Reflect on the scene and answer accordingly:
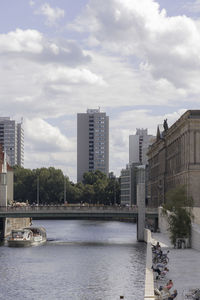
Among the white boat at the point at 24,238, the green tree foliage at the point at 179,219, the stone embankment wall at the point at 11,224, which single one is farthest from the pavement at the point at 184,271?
the stone embankment wall at the point at 11,224

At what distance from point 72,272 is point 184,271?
19.4 m

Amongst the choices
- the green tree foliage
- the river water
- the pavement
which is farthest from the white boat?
the pavement

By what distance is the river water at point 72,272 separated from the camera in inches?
2756

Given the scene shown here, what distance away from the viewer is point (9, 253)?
367 ft

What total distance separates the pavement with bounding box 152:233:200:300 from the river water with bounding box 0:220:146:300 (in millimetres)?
3500

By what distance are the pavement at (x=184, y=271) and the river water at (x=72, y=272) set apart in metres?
3.50

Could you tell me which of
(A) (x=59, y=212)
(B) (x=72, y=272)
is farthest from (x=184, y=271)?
(A) (x=59, y=212)

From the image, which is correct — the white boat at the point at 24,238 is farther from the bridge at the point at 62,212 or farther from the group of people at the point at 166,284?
the group of people at the point at 166,284

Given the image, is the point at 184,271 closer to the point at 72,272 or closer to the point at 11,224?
the point at 72,272

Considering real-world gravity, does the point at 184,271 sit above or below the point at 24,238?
below

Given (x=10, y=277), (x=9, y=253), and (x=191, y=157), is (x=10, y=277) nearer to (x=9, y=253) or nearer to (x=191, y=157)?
(x=9, y=253)

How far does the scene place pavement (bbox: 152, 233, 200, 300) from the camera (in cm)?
5944

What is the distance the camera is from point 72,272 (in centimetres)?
8681

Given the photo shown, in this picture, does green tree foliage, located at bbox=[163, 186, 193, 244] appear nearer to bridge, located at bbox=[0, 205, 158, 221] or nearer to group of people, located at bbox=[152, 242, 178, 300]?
group of people, located at bbox=[152, 242, 178, 300]
